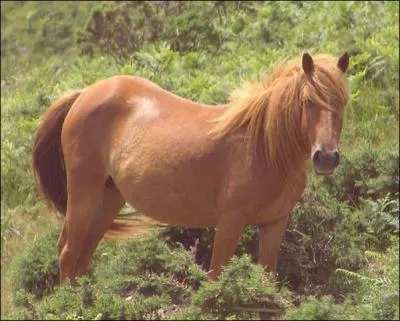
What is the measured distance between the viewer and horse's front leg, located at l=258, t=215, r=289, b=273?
20.4 ft

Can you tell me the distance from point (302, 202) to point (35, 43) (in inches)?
655

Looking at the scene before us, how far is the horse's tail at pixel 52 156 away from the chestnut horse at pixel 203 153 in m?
0.07

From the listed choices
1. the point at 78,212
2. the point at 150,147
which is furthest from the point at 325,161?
the point at 78,212

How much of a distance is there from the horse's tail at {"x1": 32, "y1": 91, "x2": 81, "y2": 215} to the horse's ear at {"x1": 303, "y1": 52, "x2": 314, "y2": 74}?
2.12 meters

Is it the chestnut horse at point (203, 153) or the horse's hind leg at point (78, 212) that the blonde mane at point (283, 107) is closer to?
the chestnut horse at point (203, 153)

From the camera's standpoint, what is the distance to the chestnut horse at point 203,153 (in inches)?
231

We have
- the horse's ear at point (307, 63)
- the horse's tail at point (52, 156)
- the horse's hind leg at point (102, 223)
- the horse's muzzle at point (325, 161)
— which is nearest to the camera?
the horse's muzzle at point (325, 161)

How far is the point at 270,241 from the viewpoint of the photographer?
6.21 metres

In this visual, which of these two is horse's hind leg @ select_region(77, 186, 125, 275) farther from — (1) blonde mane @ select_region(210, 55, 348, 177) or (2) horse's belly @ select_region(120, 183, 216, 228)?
(1) blonde mane @ select_region(210, 55, 348, 177)

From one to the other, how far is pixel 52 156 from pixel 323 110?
259cm

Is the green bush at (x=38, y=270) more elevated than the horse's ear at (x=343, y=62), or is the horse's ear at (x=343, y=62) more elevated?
the horse's ear at (x=343, y=62)

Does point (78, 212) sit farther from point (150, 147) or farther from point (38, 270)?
point (38, 270)

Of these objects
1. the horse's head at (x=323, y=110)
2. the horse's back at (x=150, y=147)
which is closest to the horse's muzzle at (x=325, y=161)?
the horse's head at (x=323, y=110)

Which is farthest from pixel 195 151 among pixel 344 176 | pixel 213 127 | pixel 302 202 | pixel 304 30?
pixel 304 30
